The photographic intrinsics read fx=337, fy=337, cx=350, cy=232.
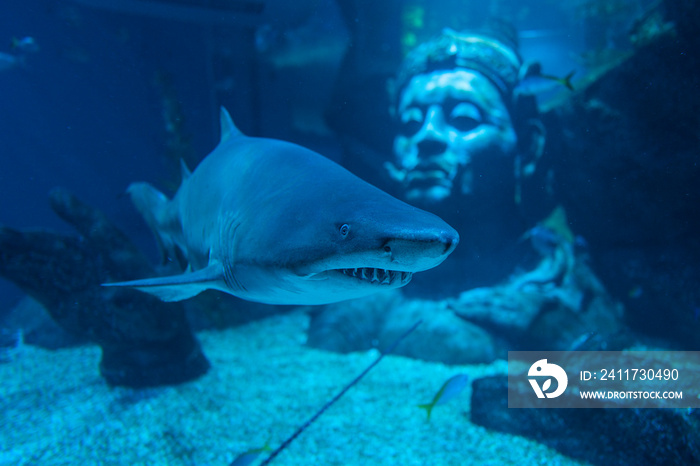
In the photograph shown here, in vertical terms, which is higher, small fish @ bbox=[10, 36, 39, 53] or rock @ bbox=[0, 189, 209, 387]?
small fish @ bbox=[10, 36, 39, 53]

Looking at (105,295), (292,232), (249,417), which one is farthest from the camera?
(105,295)

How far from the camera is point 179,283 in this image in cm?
195

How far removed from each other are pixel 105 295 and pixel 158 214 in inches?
62.1

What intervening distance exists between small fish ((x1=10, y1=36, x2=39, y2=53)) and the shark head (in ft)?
33.8

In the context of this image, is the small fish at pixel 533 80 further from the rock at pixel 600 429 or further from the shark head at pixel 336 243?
the shark head at pixel 336 243

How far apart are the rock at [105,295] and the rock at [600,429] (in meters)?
3.89

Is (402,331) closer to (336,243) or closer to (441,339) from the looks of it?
(441,339)

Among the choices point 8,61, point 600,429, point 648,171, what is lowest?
point 600,429

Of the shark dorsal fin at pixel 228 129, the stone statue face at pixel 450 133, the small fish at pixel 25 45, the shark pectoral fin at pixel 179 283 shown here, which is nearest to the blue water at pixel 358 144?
the small fish at pixel 25 45

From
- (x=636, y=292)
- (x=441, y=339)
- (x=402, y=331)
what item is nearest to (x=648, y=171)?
(x=636, y=292)

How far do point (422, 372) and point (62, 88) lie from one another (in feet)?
37.3

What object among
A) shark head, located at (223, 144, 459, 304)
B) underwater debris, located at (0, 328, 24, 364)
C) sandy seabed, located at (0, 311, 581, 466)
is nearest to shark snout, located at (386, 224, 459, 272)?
shark head, located at (223, 144, 459, 304)

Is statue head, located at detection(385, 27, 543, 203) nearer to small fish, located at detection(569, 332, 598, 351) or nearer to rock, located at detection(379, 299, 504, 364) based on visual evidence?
rock, located at detection(379, 299, 504, 364)

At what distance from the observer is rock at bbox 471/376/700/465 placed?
2895 millimetres
